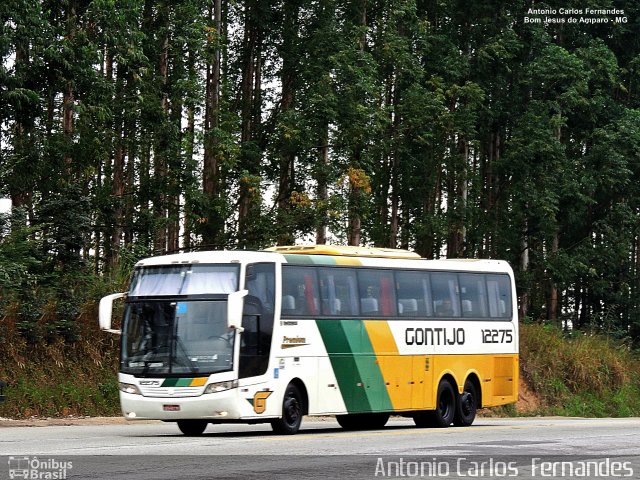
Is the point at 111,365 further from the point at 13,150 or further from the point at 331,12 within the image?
the point at 331,12

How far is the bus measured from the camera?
22.9 metres

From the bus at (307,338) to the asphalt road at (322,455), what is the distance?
1.02 meters

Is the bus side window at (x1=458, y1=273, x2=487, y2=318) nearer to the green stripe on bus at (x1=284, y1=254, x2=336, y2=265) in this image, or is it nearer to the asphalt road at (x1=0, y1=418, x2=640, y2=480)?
the green stripe on bus at (x1=284, y1=254, x2=336, y2=265)

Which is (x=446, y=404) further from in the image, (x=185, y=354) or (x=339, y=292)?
(x=185, y=354)

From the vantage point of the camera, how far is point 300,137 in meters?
43.5

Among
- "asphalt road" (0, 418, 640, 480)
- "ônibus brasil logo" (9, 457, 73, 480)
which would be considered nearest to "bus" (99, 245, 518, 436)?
"asphalt road" (0, 418, 640, 480)

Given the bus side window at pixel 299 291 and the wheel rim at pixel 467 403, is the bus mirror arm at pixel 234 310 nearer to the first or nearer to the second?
the bus side window at pixel 299 291

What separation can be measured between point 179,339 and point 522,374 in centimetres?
2498

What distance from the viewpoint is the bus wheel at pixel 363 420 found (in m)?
27.8

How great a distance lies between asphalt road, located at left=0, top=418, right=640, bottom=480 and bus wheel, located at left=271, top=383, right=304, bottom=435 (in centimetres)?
33

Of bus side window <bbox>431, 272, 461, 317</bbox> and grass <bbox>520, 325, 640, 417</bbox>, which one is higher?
bus side window <bbox>431, 272, 461, 317</bbox>

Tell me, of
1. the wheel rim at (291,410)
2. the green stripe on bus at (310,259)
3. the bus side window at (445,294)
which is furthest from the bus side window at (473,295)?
the wheel rim at (291,410)

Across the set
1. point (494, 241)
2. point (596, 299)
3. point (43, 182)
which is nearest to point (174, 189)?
point (43, 182)

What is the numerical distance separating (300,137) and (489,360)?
15285 mm
